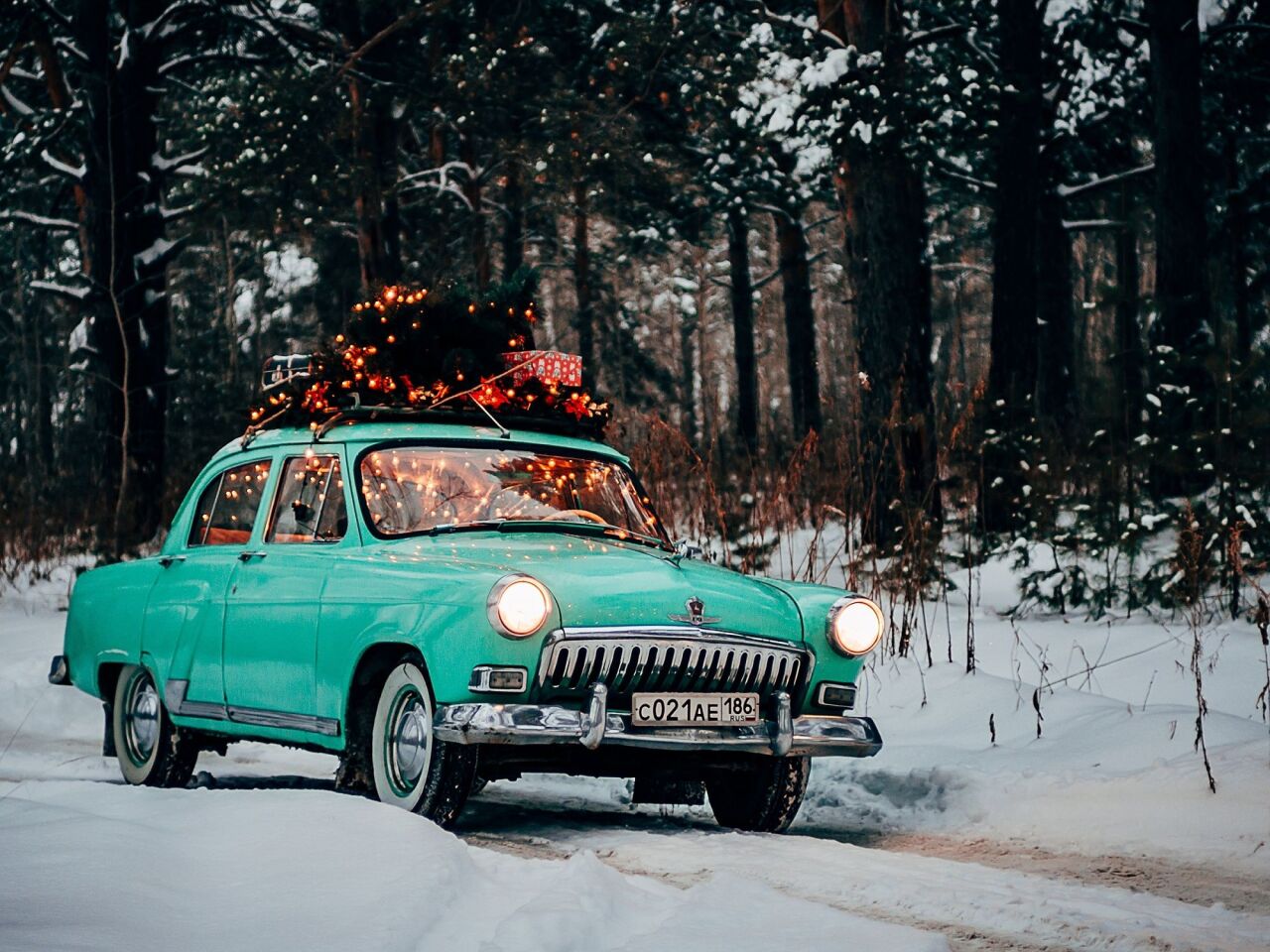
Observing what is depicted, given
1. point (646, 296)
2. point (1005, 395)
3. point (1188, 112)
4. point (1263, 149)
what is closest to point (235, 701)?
point (1005, 395)

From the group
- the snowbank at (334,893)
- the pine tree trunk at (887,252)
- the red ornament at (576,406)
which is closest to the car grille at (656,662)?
the snowbank at (334,893)

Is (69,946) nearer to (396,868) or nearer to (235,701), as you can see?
(396,868)

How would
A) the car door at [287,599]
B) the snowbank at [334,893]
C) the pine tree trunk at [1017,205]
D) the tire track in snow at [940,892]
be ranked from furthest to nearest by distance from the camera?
the pine tree trunk at [1017,205] → the car door at [287,599] → the tire track in snow at [940,892] → the snowbank at [334,893]

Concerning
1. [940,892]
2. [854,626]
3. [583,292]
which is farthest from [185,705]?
[583,292]

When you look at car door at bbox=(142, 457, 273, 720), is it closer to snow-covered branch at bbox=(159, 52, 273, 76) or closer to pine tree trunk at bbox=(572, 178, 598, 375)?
snow-covered branch at bbox=(159, 52, 273, 76)

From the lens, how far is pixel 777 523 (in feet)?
39.1

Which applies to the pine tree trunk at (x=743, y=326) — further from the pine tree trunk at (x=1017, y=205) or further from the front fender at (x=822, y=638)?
the front fender at (x=822, y=638)

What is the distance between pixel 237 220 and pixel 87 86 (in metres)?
2.55

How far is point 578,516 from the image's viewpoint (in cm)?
768

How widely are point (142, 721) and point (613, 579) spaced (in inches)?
134

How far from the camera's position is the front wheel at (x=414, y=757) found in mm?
6355

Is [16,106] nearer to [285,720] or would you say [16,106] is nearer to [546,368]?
[546,368]

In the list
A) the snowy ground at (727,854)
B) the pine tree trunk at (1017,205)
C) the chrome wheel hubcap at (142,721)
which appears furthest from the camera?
the pine tree trunk at (1017,205)

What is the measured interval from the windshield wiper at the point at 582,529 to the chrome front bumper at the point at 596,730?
4.21ft
